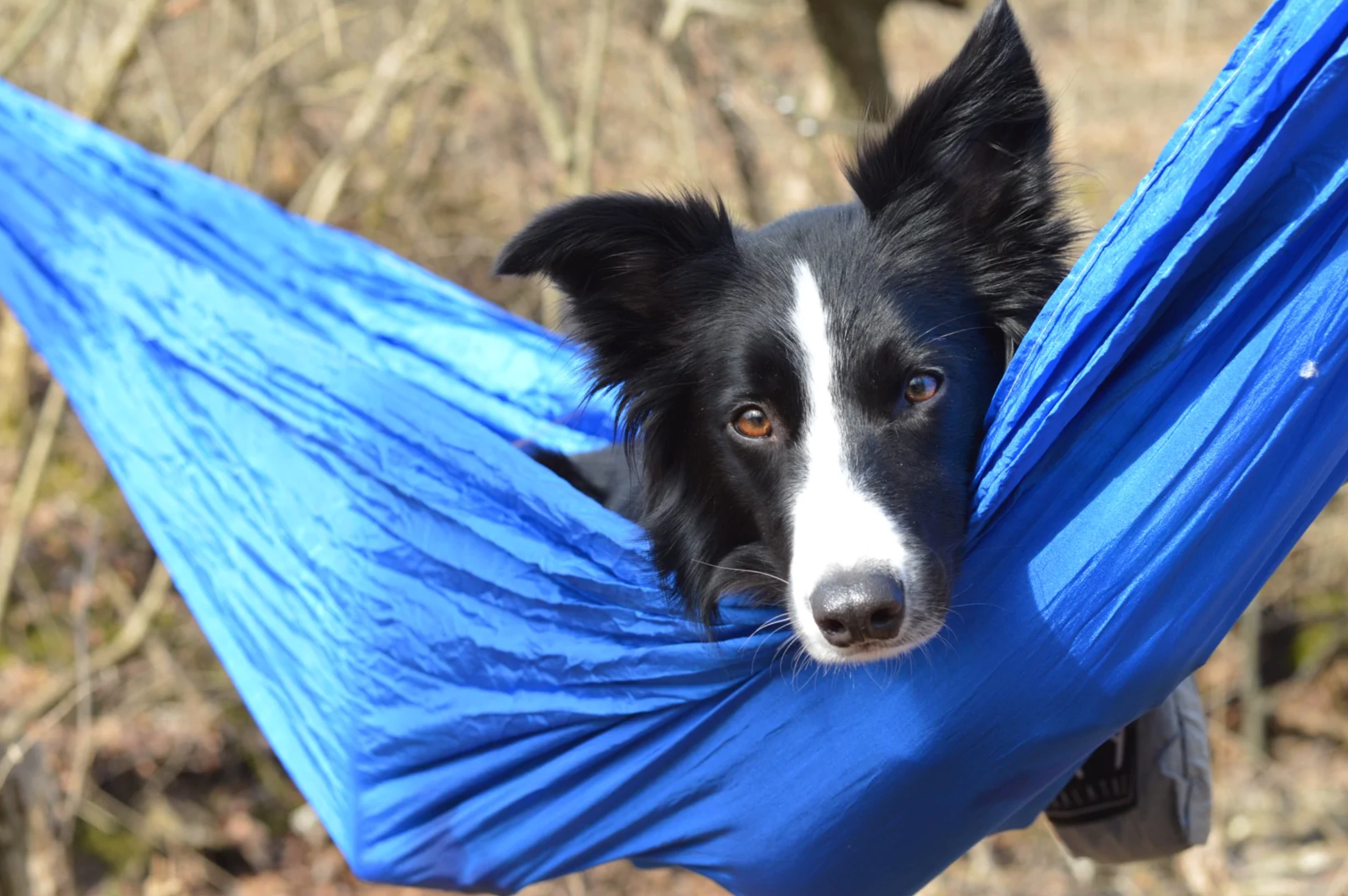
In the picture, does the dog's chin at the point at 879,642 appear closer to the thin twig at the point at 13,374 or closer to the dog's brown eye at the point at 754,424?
the dog's brown eye at the point at 754,424

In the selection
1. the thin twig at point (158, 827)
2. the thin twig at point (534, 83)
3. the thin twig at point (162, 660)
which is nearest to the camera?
the thin twig at point (158, 827)


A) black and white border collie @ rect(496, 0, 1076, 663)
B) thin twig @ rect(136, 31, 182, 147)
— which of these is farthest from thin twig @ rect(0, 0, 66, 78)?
black and white border collie @ rect(496, 0, 1076, 663)

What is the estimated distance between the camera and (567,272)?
80.3 inches

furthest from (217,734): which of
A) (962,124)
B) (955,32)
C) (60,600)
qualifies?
(955,32)

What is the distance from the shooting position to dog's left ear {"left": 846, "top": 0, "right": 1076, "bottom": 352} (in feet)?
5.94

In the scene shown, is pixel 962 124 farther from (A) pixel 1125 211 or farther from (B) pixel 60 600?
(B) pixel 60 600

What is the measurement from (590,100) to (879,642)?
11.7ft

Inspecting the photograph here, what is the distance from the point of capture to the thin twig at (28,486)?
13.6 feet

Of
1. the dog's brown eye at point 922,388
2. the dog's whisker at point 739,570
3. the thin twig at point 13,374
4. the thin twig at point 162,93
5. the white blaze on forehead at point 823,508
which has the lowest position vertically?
the thin twig at point 13,374

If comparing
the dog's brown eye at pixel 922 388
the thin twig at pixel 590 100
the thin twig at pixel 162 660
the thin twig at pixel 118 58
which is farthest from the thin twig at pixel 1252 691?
the thin twig at pixel 118 58

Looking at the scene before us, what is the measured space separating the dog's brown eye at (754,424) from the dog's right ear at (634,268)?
237 mm

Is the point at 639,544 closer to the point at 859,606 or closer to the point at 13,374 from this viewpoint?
the point at 859,606

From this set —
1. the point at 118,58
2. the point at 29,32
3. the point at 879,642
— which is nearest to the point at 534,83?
the point at 118,58

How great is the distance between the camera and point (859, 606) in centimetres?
162
